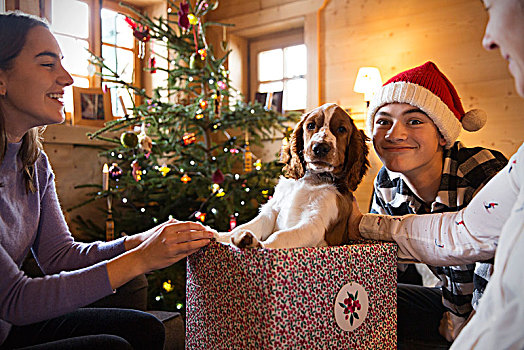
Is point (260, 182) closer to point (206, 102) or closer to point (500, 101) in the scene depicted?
point (206, 102)

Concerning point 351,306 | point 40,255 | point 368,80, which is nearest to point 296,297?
point 351,306

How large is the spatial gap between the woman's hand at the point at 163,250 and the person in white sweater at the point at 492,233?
0.42 meters

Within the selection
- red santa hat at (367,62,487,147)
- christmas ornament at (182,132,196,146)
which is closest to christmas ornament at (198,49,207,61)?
christmas ornament at (182,132,196,146)

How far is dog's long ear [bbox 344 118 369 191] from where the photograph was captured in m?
1.29

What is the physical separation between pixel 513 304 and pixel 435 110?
950 millimetres

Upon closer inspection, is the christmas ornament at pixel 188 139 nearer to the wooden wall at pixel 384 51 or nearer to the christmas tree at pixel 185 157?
the christmas tree at pixel 185 157

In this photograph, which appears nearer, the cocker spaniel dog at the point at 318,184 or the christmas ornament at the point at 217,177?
the cocker spaniel dog at the point at 318,184

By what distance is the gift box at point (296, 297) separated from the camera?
0.89 metres

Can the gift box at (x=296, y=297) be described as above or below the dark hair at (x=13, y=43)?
below

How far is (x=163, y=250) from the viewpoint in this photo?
1.08 meters

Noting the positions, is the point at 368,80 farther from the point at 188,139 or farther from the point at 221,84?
the point at 188,139

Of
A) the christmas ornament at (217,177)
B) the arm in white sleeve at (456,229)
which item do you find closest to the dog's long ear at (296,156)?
the arm in white sleeve at (456,229)

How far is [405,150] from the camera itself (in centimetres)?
135

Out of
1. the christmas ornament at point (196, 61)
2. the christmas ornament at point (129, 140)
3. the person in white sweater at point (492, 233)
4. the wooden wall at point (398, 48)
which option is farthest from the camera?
the wooden wall at point (398, 48)
